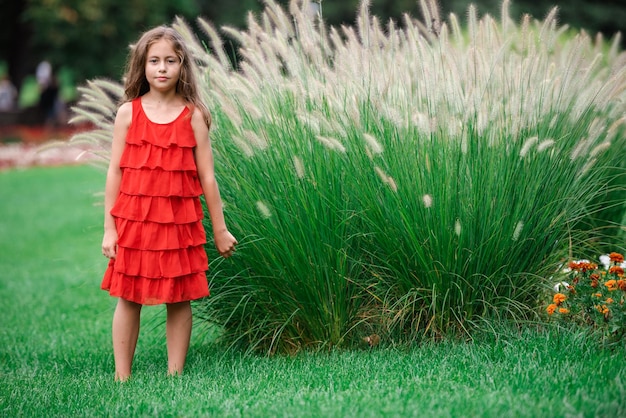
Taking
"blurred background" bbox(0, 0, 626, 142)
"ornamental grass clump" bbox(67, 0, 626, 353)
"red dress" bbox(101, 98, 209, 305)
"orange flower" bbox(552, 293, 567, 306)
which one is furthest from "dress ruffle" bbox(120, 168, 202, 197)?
"blurred background" bbox(0, 0, 626, 142)

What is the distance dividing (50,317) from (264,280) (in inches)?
101

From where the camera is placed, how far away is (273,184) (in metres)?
3.84

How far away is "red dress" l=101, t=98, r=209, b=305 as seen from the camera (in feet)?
11.7

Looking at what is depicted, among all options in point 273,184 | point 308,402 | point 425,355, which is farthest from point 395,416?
point 273,184

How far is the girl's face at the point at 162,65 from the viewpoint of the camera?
365 cm

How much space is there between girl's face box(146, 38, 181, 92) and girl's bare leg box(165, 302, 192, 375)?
1.03m

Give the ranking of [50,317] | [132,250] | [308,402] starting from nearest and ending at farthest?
[308,402] → [132,250] → [50,317]

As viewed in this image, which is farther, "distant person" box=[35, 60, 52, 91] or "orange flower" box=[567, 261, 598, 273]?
"distant person" box=[35, 60, 52, 91]

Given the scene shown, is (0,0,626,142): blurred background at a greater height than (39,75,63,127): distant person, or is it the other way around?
(0,0,626,142): blurred background

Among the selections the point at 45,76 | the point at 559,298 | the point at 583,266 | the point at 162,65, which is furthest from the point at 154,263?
the point at 45,76

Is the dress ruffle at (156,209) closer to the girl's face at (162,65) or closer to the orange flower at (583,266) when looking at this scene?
the girl's face at (162,65)

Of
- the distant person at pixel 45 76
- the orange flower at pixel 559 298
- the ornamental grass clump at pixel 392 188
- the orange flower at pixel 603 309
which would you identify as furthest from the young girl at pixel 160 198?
the distant person at pixel 45 76

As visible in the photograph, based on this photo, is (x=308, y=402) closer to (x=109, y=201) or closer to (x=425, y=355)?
(x=425, y=355)

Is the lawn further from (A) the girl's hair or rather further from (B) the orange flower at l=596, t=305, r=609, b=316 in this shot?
(A) the girl's hair
